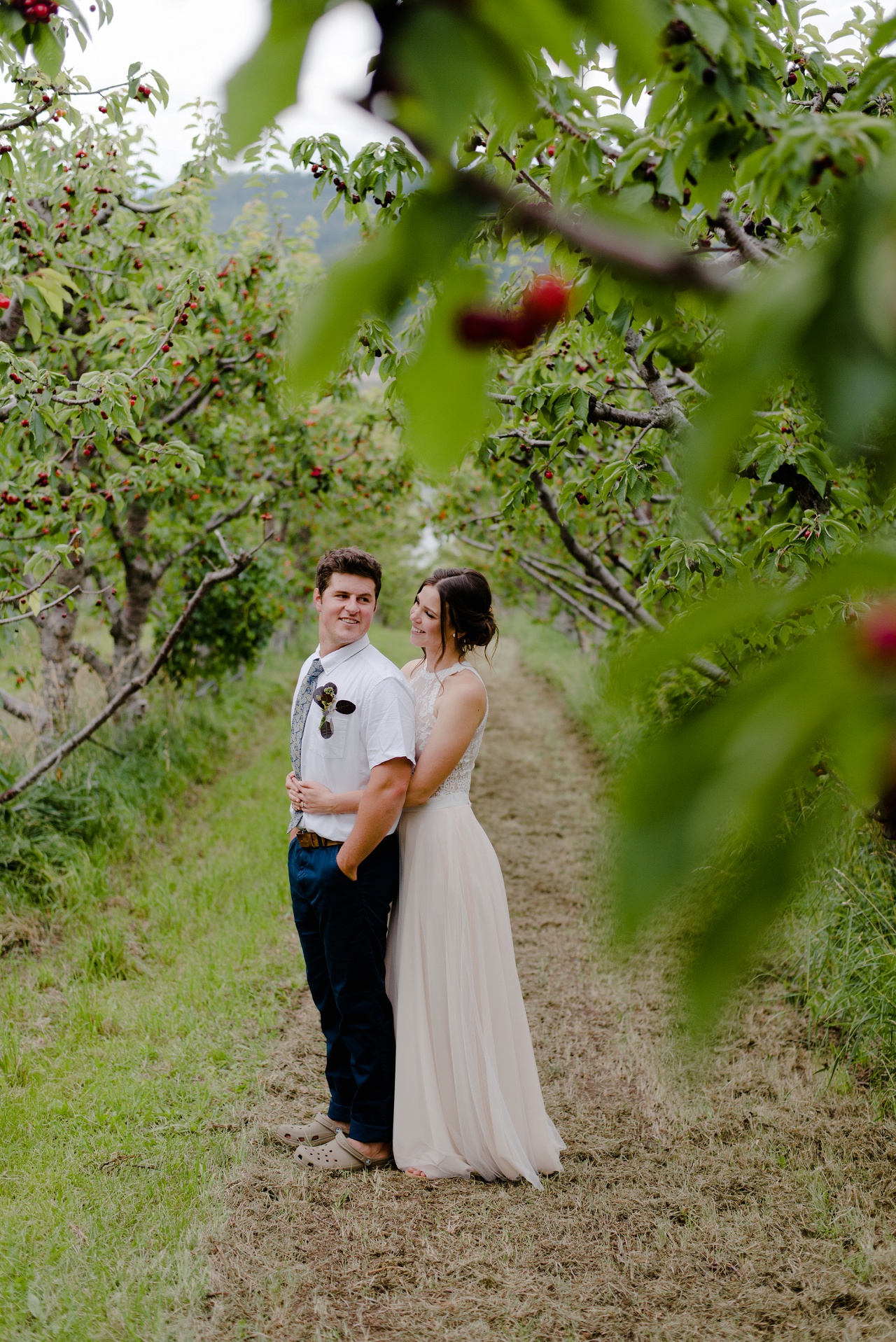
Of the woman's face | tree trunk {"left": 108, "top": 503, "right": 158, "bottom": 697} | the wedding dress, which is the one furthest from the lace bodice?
tree trunk {"left": 108, "top": 503, "right": 158, "bottom": 697}

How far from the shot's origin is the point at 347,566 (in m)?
3.38

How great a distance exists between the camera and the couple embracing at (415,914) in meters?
3.29

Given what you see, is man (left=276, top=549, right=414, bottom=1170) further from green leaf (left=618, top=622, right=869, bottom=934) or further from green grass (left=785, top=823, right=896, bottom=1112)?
green leaf (left=618, top=622, right=869, bottom=934)

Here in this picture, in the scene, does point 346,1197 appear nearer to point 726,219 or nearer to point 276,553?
point 726,219

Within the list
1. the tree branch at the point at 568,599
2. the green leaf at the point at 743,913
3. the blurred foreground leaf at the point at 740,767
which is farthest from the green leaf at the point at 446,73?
the tree branch at the point at 568,599

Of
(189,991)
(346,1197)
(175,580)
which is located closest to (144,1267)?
(346,1197)

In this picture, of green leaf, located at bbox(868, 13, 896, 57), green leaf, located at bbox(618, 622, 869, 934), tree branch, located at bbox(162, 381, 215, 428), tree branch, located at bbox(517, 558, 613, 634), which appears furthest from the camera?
tree branch, located at bbox(517, 558, 613, 634)

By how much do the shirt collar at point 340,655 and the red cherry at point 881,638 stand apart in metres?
2.83

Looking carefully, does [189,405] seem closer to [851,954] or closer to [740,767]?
[851,954]

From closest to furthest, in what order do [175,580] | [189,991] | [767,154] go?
[767,154]
[189,991]
[175,580]

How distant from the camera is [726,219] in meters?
1.66

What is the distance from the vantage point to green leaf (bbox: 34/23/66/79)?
1648 mm

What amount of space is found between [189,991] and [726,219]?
435 cm

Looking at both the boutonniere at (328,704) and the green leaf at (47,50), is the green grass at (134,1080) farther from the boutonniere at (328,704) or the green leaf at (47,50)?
the green leaf at (47,50)
